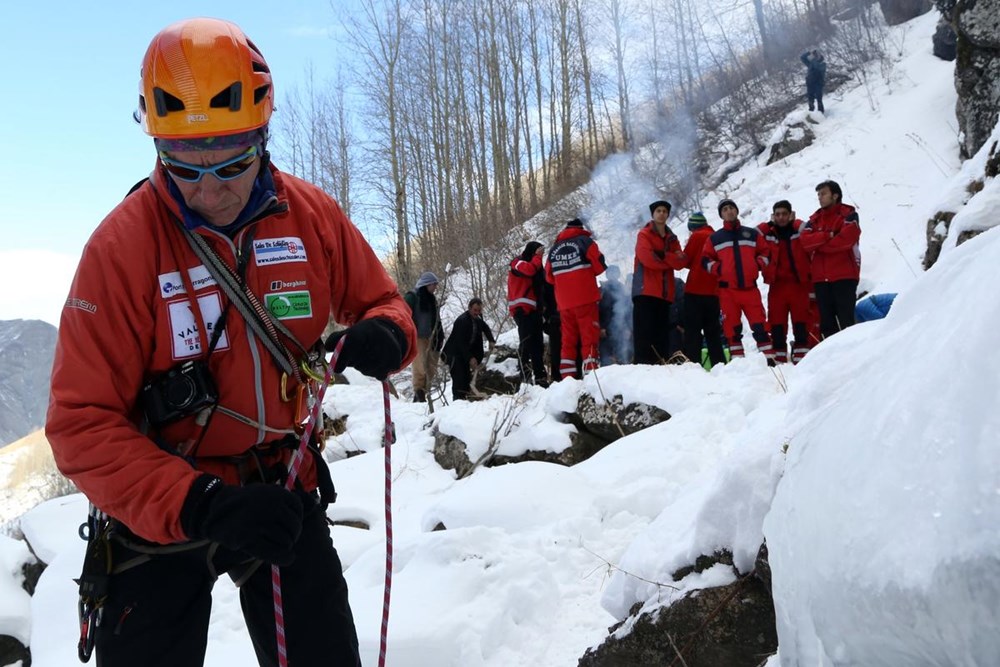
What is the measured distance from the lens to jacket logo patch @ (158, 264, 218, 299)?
1847 mm

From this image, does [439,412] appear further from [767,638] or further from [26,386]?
[26,386]

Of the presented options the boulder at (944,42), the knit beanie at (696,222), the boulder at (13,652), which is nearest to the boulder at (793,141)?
the boulder at (944,42)

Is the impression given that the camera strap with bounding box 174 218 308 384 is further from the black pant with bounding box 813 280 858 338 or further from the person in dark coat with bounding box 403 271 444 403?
the person in dark coat with bounding box 403 271 444 403

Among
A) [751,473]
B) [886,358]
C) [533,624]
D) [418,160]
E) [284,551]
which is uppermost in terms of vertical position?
[418,160]

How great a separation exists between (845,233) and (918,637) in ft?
20.7

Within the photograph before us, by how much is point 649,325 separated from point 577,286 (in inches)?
32.7

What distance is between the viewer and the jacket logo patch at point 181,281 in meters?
1.85

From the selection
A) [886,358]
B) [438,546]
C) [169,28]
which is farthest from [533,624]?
[169,28]

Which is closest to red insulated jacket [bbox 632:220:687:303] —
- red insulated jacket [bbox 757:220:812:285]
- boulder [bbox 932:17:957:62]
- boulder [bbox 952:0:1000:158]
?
red insulated jacket [bbox 757:220:812:285]

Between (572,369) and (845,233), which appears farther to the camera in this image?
(572,369)

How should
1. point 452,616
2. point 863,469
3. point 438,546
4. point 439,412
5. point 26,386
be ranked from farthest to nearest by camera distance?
1. point 26,386
2. point 439,412
3. point 438,546
4. point 452,616
5. point 863,469

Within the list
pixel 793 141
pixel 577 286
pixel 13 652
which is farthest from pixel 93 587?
pixel 793 141

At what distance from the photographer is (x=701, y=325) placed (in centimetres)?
757

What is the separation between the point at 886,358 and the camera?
1.54 m
